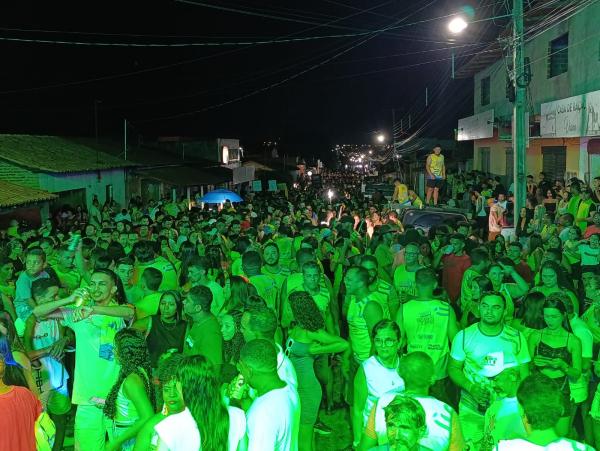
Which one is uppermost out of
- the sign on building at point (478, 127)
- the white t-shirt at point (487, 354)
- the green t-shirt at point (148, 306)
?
the sign on building at point (478, 127)

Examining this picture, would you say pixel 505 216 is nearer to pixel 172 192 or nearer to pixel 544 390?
pixel 544 390

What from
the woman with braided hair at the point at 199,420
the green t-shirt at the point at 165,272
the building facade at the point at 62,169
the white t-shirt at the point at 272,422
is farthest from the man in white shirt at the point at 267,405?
the building facade at the point at 62,169

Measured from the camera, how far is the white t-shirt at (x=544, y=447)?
3504 millimetres

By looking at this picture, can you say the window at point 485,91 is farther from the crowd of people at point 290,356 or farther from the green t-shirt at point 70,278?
the green t-shirt at point 70,278

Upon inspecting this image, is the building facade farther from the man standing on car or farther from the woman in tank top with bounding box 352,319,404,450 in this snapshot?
the woman in tank top with bounding box 352,319,404,450

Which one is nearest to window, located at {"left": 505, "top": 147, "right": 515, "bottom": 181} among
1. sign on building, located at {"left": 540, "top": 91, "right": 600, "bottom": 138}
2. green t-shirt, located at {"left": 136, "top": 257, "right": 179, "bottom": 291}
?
sign on building, located at {"left": 540, "top": 91, "right": 600, "bottom": 138}

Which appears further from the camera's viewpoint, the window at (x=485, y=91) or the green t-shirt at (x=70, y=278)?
the window at (x=485, y=91)

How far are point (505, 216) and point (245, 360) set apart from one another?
45.5ft

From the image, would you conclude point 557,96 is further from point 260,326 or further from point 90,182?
point 260,326

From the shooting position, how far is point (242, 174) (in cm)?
4372

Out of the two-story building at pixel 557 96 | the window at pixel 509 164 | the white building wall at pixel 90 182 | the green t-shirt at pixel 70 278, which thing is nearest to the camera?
the green t-shirt at pixel 70 278

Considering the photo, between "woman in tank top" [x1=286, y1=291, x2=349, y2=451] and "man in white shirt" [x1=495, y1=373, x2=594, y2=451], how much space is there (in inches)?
86.2

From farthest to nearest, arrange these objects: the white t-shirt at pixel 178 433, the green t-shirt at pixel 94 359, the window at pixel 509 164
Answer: the window at pixel 509 164 < the green t-shirt at pixel 94 359 < the white t-shirt at pixel 178 433

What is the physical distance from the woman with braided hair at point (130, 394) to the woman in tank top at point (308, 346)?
4.60 feet
